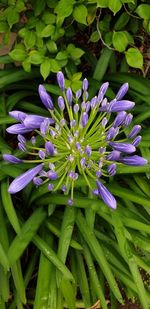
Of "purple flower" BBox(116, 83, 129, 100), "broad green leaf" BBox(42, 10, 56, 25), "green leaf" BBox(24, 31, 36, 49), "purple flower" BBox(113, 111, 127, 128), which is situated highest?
"broad green leaf" BBox(42, 10, 56, 25)

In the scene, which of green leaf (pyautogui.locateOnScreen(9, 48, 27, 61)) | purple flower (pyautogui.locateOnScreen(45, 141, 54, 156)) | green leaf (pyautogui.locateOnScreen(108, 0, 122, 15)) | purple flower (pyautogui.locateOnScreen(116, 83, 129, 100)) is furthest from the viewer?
green leaf (pyautogui.locateOnScreen(9, 48, 27, 61))

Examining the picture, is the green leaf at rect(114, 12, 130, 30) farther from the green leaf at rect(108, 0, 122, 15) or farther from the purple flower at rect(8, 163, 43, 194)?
the purple flower at rect(8, 163, 43, 194)

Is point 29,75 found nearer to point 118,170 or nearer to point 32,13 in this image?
point 32,13

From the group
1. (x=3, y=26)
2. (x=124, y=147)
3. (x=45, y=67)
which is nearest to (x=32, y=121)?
(x=124, y=147)

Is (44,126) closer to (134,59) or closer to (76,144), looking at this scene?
(76,144)

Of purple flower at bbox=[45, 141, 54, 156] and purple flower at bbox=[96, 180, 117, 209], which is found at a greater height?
purple flower at bbox=[45, 141, 54, 156]

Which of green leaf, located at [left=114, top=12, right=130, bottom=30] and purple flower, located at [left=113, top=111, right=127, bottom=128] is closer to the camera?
purple flower, located at [left=113, top=111, right=127, bottom=128]

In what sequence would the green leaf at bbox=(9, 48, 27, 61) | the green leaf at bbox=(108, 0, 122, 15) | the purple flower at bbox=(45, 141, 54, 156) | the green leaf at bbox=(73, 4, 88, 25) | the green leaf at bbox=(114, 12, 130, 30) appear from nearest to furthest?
the purple flower at bbox=(45, 141, 54, 156) → the green leaf at bbox=(108, 0, 122, 15) → the green leaf at bbox=(73, 4, 88, 25) → the green leaf at bbox=(9, 48, 27, 61) → the green leaf at bbox=(114, 12, 130, 30)

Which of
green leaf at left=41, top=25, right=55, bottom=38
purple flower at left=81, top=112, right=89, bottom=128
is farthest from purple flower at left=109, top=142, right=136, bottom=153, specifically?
green leaf at left=41, top=25, right=55, bottom=38
